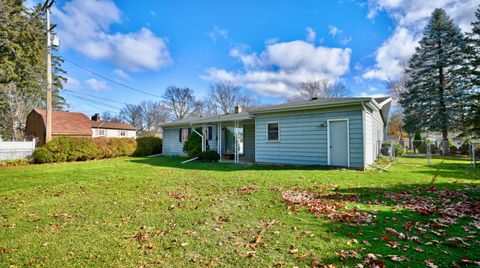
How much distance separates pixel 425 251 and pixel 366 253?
762 millimetres

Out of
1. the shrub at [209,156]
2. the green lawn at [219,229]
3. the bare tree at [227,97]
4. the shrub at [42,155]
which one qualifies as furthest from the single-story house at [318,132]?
the bare tree at [227,97]

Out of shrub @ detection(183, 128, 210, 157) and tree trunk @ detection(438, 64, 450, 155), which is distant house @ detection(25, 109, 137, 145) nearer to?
shrub @ detection(183, 128, 210, 157)

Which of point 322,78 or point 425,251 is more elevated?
point 322,78

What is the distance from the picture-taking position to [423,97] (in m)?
21.1

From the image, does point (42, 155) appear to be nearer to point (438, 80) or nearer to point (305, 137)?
point (305, 137)

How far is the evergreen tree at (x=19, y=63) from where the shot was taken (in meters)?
12.2

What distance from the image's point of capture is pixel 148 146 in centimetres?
2020

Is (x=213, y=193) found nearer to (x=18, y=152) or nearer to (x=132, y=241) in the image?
(x=132, y=241)

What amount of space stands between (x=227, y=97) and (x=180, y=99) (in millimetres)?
10737

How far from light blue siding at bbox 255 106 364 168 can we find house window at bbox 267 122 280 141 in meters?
0.21

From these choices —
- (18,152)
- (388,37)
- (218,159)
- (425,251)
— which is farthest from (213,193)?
(388,37)

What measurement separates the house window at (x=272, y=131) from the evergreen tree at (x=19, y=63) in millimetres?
13698

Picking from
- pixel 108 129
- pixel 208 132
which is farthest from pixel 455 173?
pixel 108 129

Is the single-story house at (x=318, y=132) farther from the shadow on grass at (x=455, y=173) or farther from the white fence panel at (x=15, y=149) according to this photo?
the white fence panel at (x=15, y=149)
